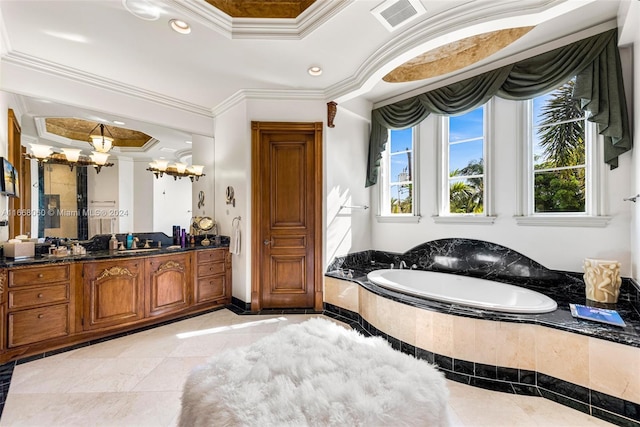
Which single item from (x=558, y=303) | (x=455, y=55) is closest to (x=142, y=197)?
(x=455, y=55)

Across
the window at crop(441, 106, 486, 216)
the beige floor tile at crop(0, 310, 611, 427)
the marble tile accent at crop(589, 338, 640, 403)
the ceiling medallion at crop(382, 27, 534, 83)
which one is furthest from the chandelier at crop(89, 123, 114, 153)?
the marble tile accent at crop(589, 338, 640, 403)

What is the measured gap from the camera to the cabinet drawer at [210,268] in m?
3.33

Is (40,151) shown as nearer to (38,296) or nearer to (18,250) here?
(18,250)

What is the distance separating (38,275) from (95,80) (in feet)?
6.60

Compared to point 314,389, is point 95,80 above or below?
above

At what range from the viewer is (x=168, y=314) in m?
3.03

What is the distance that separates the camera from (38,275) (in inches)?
89.7

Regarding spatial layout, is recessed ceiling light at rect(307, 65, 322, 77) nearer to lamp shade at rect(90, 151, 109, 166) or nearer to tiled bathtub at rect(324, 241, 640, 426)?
tiled bathtub at rect(324, 241, 640, 426)

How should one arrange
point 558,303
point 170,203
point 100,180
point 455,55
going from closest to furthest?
point 558,303 → point 455,55 → point 100,180 → point 170,203

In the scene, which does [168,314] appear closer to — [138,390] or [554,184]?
[138,390]

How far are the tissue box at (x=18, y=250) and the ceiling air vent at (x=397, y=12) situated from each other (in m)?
3.49

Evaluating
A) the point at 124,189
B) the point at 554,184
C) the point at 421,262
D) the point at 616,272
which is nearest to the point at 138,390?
the point at 124,189

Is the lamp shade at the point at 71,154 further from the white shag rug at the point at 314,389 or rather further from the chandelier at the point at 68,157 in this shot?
the white shag rug at the point at 314,389

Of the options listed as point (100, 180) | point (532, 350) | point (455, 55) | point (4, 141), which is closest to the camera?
point (532, 350)
